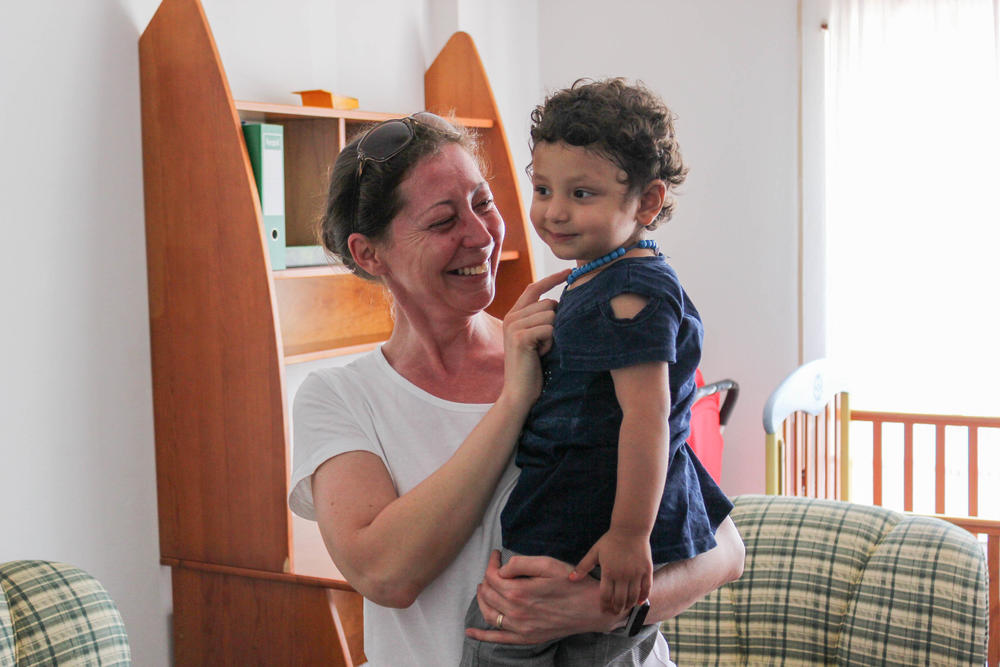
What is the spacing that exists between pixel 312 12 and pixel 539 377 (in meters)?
2.10

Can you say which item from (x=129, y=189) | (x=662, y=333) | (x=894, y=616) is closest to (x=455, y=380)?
(x=662, y=333)

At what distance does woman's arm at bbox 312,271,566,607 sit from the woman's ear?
0.98ft

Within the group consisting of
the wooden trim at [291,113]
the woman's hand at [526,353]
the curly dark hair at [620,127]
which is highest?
the wooden trim at [291,113]

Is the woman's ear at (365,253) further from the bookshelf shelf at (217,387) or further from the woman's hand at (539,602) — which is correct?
the bookshelf shelf at (217,387)

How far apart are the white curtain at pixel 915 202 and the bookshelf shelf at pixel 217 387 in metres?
2.27

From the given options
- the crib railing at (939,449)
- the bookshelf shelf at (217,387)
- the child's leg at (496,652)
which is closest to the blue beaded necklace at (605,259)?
the child's leg at (496,652)

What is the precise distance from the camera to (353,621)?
235cm

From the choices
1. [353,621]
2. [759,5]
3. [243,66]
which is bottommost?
[353,621]

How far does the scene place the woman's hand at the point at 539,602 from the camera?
1.11 m

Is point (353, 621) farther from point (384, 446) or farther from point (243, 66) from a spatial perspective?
point (243, 66)

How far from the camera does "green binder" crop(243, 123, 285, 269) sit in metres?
2.30

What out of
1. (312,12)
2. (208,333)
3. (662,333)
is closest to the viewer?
(662,333)

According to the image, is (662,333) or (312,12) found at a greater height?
(312,12)

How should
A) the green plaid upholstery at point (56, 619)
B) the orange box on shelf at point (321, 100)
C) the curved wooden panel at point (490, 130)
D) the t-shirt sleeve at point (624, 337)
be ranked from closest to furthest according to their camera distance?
the t-shirt sleeve at point (624, 337) → the green plaid upholstery at point (56, 619) → the orange box on shelf at point (321, 100) → the curved wooden panel at point (490, 130)
